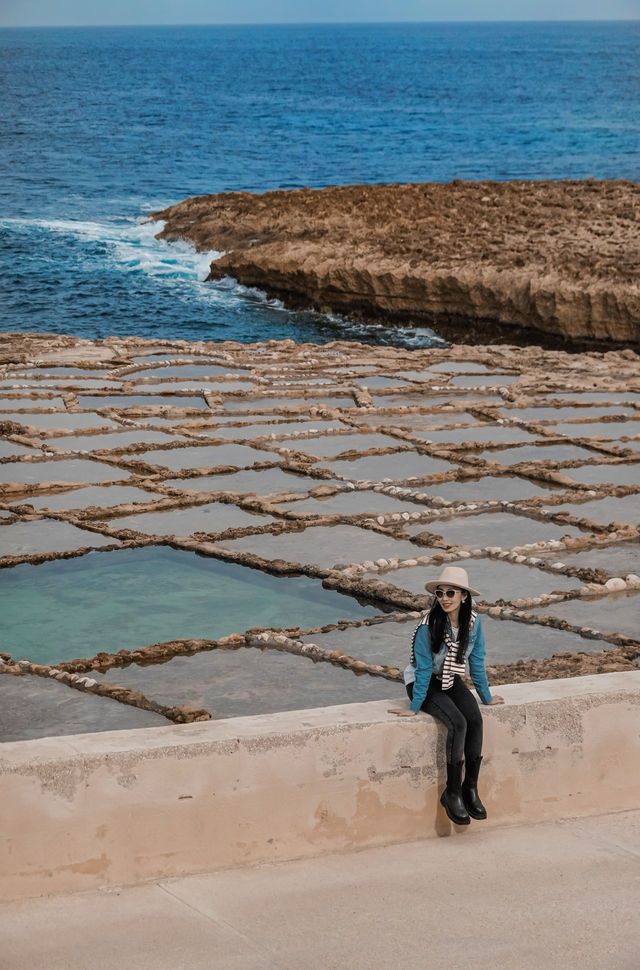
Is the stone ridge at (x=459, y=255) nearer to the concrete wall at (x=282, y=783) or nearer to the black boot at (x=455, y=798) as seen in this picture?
the concrete wall at (x=282, y=783)

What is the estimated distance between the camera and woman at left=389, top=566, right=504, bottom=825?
4.50 m

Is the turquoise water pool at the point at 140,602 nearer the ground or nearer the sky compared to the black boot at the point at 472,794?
nearer the ground

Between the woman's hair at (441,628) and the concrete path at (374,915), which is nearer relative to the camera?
the concrete path at (374,915)

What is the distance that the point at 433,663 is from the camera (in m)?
4.61

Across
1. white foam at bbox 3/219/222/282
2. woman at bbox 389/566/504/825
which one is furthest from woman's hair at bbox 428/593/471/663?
white foam at bbox 3/219/222/282

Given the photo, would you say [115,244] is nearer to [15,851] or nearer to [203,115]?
[15,851]

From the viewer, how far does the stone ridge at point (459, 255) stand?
1864 cm

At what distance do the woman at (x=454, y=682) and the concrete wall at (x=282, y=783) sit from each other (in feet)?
0.24

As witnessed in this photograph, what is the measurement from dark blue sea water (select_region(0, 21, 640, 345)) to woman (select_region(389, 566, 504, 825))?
50.7 feet

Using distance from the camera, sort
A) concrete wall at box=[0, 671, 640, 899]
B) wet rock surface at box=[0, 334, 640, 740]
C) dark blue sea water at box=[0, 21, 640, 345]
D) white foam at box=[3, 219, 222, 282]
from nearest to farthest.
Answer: concrete wall at box=[0, 671, 640, 899]
wet rock surface at box=[0, 334, 640, 740]
dark blue sea water at box=[0, 21, 640, 345]
white foam at box=[3, 219, 222, 282]

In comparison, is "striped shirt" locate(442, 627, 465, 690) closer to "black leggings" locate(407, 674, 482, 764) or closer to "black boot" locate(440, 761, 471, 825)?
"black leggings" locate(407, 674, 482, 764)

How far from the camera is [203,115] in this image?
236ft

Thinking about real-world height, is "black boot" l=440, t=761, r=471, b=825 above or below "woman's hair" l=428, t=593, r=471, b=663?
below

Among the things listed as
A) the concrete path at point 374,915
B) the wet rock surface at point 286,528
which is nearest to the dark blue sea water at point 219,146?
the wet rock surface at point 286,528
